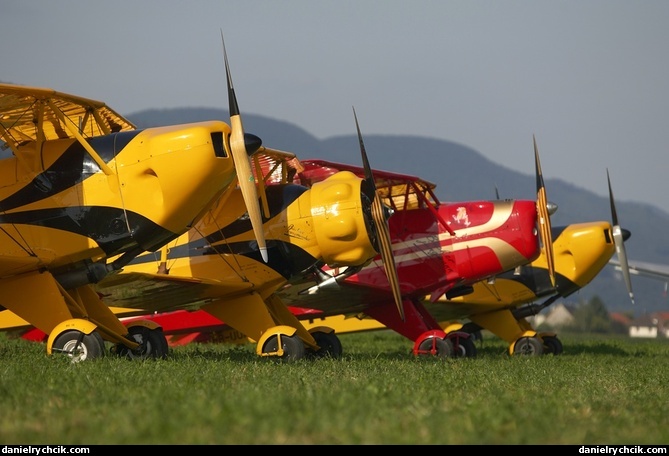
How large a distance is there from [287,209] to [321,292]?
6.07 feet

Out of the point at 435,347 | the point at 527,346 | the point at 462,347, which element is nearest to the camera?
the point at 435,347

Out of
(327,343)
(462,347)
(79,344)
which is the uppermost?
(79,344)

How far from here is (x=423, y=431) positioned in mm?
6129

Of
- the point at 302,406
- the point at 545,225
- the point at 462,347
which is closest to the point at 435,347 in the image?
the point at 462,347

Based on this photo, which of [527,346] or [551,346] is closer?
[527,346]

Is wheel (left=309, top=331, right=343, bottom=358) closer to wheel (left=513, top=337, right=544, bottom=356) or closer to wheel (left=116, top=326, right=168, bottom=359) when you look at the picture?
wheel (left=116, top=326, right=168, bottom=359)

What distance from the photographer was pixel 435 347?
53.3 ft

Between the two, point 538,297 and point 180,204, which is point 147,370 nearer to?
point 180,204

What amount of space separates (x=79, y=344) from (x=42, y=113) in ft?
8.30

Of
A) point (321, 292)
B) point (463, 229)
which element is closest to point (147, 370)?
point (321, 292)

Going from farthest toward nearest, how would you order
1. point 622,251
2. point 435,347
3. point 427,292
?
point 622,251
point 427,292
point 435,347

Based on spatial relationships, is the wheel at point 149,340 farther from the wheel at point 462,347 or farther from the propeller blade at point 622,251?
the propeller blade at point 622,251

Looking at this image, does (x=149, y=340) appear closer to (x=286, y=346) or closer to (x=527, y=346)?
(x=286, y=346)

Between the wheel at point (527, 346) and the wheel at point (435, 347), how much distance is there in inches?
152
